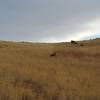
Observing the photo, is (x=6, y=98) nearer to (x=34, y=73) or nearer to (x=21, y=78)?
(x=21, y=78)

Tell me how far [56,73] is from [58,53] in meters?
16.7

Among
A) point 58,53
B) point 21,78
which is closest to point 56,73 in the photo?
point 21,78

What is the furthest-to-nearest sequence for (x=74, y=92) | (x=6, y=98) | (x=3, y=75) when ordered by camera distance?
(x=3, y=75), (x=74, y=92), (x=6, y=98)

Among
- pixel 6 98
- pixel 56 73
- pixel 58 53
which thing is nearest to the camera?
pixel 6 98

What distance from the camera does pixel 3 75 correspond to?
48.1ft

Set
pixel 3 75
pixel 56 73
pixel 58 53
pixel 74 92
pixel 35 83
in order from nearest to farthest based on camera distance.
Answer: pixel 74 92 < pixel 35 83 < pixel 3 75 < pixel 56 73 < pixel 58 53

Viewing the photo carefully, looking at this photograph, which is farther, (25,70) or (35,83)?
(25,70)

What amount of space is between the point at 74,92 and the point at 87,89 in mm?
805

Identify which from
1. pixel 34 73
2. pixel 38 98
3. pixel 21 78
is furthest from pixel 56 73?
Result: pixel 38 98

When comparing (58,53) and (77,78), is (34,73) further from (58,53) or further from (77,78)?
(58,53)

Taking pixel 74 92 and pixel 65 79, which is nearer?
pixel 74 92

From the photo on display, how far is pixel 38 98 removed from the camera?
35.9 ft

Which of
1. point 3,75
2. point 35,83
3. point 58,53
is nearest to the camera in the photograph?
point 35,83

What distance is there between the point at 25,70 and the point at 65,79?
96.0 inches
